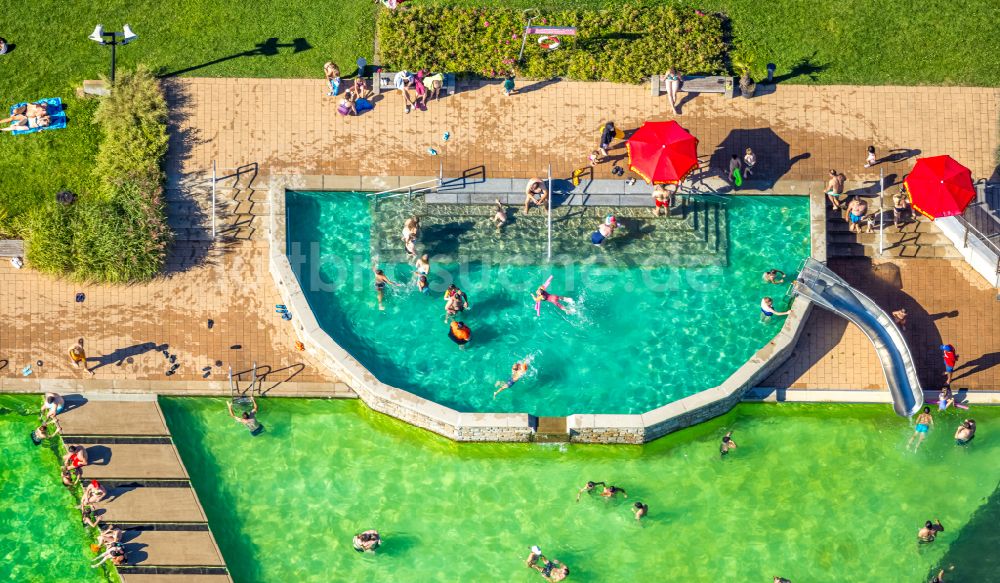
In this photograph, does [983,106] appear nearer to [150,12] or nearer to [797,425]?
[797,425]

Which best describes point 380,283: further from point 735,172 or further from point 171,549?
point 735,172

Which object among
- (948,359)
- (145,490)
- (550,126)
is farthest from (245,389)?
(948,359)

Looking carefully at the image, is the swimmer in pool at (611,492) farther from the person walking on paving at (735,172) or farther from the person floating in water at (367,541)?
the person walking on paving at (735,172)

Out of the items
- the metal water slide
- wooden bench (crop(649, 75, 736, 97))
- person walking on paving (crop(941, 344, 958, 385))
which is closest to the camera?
the metal water slide

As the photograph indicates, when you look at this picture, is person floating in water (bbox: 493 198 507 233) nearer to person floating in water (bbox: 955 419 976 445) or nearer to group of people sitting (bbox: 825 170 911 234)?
group of people sitting (bbox: 825 170 911 234)

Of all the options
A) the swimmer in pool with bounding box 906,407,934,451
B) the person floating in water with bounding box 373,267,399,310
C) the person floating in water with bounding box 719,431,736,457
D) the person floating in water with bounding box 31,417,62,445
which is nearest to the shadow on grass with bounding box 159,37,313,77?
the person floating in water with bounding box 373,267,399,310

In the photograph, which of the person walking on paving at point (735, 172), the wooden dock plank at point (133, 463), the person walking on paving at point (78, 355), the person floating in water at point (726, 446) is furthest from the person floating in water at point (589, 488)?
the person walking on paving at point (78, 355)
